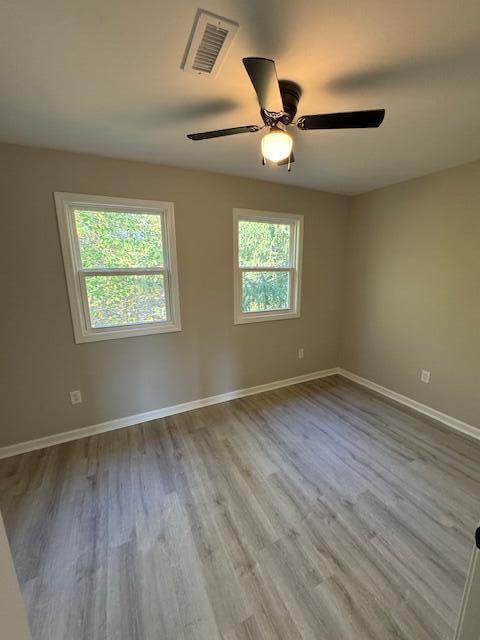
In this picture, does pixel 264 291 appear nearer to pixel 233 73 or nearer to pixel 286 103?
pixel 286 103

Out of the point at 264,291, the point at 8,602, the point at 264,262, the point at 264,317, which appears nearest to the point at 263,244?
the point at 264,262

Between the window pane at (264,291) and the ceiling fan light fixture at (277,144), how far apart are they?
5.26 ft

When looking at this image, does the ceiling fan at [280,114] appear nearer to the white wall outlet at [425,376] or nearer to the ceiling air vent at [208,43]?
the ceiling air vent at [208,43]

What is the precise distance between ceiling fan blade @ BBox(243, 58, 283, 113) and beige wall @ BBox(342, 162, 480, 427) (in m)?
2.15

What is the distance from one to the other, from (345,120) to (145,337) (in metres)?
2.26

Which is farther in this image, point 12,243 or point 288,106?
point 12,243

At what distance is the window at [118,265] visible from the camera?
2221 mm

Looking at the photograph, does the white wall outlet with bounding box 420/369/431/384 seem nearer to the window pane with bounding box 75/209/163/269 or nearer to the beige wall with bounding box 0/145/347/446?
the beige wall with bounding box 0/145/347/446

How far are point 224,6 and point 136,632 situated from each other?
98.1 inches

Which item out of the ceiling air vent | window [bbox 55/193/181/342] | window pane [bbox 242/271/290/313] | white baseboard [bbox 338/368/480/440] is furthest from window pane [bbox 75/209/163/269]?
white baseboard [bbox 338/368/480/440]

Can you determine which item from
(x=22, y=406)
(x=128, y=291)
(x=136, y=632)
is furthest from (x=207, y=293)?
(x=136, y=632)

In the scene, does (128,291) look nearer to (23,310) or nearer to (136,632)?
(23,310)

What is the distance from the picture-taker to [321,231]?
3.34m

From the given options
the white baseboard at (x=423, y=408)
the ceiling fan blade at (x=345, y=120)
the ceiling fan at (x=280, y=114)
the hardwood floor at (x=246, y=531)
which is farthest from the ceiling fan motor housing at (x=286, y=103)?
the white baseboard at (x=423, y=408)
